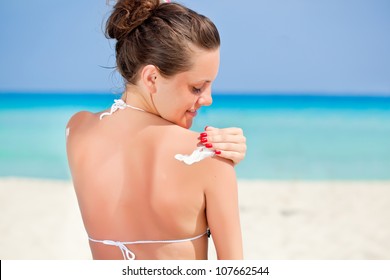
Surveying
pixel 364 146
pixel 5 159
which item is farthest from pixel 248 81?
pixel 5 159

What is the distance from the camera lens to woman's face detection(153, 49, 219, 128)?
1.43 m

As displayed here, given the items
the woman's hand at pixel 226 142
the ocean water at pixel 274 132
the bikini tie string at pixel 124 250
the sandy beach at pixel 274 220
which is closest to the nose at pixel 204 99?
the woman's hand at pixel 226 142

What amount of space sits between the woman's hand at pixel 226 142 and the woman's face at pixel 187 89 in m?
0.12

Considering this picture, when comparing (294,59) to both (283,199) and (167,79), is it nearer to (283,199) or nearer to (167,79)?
(283,199)

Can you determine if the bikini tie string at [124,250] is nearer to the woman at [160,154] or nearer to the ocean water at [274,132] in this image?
the woman at [160,154]

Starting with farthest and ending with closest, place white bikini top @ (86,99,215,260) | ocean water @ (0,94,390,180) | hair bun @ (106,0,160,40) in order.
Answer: ocean water @ (0,94,390,180) < hair bun @ (106,0,160,40) < white bikini top @ (86,99,215,260)

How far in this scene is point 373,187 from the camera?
5.71 m

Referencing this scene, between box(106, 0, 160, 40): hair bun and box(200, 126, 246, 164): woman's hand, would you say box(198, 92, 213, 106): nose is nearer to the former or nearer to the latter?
box(200, 126, 246, 164): woman's hand

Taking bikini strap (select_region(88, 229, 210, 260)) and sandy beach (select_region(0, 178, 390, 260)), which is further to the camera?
sandy beach (select_region(0, 178, 390, 260))

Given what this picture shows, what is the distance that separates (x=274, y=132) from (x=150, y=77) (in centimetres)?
767

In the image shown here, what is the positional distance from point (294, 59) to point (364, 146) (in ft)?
15.0

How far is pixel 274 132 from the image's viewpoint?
9.01 metres

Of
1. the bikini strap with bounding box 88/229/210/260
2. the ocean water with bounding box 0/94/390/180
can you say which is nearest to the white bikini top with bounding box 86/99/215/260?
the bikini strap with bounding box 88/229/210/260

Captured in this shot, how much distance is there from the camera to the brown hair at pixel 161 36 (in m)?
1.40
